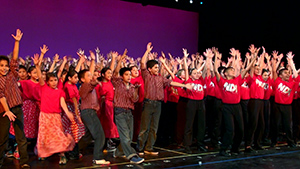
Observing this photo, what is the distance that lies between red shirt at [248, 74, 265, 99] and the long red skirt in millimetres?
2547

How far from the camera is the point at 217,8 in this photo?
11875 mm

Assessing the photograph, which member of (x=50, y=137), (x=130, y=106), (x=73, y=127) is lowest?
(x=50, y=137)

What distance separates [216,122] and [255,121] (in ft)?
2.64

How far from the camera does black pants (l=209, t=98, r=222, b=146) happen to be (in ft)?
22.5

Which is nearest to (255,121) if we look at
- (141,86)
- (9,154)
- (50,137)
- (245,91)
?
(245,91)

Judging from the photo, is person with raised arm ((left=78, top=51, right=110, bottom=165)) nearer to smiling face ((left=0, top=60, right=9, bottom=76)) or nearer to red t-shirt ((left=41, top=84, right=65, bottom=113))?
red t-shirt ((left=41, top=84, right=65, bottom=113))

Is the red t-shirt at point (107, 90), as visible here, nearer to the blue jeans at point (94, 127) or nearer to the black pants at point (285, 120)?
the blue jeans at point (94, 127)

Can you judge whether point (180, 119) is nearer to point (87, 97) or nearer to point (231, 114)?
point (231, 114)

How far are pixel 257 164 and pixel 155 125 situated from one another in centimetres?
173

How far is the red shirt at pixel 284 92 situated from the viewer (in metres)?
6.89

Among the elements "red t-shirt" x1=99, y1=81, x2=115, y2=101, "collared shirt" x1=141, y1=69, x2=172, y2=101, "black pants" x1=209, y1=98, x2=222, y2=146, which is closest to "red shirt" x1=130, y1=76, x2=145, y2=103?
"collared shirt" x1=141, y1=69, x2=172, y2=101

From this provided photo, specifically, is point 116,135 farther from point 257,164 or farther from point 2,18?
point 2,18

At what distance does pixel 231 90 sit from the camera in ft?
19.6

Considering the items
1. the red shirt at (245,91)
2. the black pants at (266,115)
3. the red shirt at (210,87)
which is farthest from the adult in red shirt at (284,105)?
the red shirt at (210,87)
